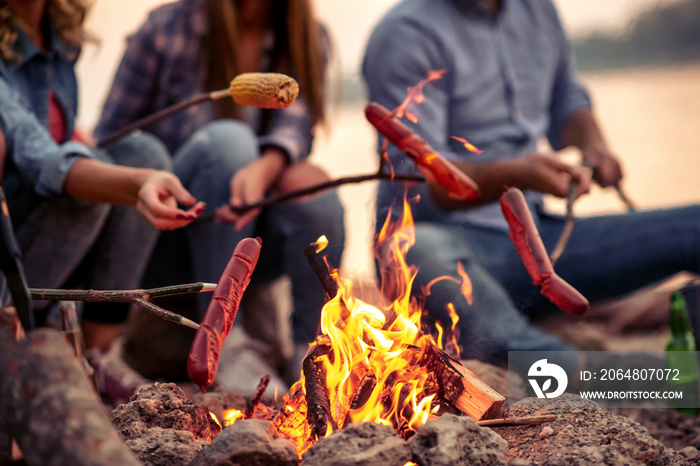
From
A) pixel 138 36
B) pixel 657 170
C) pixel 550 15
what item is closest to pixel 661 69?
pixel 657 170

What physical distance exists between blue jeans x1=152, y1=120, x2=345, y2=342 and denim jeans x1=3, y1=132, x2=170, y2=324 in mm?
109

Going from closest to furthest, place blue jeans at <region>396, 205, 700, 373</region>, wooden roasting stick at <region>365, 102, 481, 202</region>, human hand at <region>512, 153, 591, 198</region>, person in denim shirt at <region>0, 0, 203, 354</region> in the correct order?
wooden roasting stick at <region>365, 102, 481, 202</region> → person in denim shirt at <region>0, 0, 203, 354</region> → human hand at <region>512, 153, 591, 198</region> → blue jeans at <region>396, 205, 700, 373</region>

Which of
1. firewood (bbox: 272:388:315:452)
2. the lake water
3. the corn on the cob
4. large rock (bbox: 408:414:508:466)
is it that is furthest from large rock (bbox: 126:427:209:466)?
the lake water

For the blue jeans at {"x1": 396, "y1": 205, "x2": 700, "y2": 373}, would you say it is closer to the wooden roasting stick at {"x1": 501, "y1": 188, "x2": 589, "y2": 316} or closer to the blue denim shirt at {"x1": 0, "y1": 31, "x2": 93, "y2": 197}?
the wooden roasting stick at {"x1": 501, "y1": 188, "x2": 589, "y2": 316}

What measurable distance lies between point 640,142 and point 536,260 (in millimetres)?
4110

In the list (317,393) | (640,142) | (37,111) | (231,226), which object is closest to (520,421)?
(317,393)

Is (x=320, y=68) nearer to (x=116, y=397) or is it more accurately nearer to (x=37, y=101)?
(x=37, y=101)

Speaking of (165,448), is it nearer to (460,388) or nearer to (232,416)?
(232,416)

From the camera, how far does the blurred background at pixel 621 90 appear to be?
3.57 metres

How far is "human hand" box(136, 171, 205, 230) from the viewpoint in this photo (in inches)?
45.5

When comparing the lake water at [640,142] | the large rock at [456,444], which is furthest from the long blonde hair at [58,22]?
the lake water at [640,142]

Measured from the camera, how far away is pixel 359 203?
167 inches

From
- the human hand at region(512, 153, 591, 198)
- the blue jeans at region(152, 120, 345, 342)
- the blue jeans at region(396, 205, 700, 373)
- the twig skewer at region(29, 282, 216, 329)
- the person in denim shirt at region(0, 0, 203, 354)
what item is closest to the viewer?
the twig skewer at region(29, 282, 216, 329)

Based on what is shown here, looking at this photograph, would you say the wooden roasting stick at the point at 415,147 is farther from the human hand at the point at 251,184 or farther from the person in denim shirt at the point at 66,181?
the human hand at the point at 251,184
